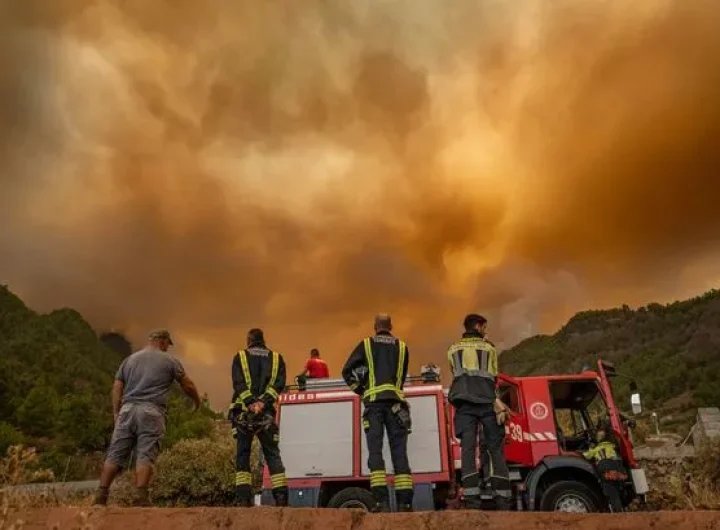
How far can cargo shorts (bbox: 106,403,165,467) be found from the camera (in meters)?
6.71

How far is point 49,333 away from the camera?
10706 cm

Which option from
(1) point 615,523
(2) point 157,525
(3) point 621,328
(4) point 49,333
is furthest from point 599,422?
(4) point 49,333

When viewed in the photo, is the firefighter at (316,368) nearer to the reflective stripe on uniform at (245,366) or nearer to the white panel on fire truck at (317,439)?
the white panel on fire truck at (317,439)

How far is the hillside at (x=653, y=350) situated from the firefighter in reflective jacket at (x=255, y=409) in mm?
34939

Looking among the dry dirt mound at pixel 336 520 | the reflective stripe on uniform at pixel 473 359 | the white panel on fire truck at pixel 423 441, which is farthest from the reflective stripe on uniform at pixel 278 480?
the white panel on fire truck at pixel 423 441

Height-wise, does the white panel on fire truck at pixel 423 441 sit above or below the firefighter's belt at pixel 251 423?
above

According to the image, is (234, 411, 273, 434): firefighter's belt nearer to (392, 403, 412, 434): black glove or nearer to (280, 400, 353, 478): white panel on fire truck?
(392, 403, 412, 434): black glove

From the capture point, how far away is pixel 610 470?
32.6 ft

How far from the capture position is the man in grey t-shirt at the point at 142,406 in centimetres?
661

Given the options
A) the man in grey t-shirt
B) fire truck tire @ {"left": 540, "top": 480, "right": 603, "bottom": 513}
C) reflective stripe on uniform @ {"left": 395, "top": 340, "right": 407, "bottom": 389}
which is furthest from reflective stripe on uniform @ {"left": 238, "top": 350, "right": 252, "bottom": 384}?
fire truck tire @ {"left": 540, "top": 480, "right": 603, "bottom": 513}

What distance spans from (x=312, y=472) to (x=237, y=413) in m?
4.14

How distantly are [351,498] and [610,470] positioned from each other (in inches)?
154

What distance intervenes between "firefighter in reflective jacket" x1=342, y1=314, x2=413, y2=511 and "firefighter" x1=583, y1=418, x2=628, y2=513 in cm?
409

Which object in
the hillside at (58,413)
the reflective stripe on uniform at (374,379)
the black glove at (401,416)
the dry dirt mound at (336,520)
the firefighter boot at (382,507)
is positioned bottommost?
the dry dirt mound at (336,520)
